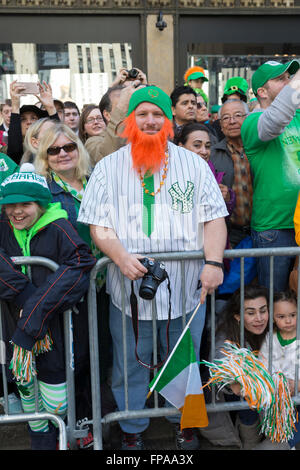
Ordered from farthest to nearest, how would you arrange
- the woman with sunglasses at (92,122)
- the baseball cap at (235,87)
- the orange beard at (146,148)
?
1. the baseball cap at (235,87)
2. the woman with sunglasses at (92,122)
3. the orange beard at (146,148)

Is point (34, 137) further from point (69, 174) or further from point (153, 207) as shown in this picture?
point (153, 207)

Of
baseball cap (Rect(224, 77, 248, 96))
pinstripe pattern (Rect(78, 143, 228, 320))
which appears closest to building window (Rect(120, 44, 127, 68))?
baseball cap (Rect(224, 77, 248, 96))

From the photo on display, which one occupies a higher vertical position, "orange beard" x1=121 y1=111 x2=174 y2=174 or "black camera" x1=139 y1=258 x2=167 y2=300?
"orange beard" x1=121 y1=111 x2=174 y2=174

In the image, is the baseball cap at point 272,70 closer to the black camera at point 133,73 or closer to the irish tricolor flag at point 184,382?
the black camera at point 133,73

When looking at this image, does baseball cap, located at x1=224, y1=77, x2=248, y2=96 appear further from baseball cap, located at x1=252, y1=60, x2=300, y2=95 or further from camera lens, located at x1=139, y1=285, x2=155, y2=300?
camera lens, located at x1=139, y1=285, x2=155, y2=300

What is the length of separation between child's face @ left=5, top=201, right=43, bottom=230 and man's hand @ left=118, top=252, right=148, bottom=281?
0.55 metres

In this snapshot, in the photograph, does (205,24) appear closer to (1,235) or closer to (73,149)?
(73,149)

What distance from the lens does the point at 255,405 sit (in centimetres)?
276

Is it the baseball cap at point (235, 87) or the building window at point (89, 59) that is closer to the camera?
the baseball cap at point (235, 87)

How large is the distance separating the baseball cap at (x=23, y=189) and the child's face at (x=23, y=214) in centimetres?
5

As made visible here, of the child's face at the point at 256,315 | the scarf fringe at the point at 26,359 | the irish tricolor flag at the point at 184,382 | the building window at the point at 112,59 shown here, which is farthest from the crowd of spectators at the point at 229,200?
the building window at the point at 112,59

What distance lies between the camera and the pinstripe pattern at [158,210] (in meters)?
2.84

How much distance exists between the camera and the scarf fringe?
8.82 ft

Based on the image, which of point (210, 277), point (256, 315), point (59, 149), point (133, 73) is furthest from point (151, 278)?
point (133, 73)
